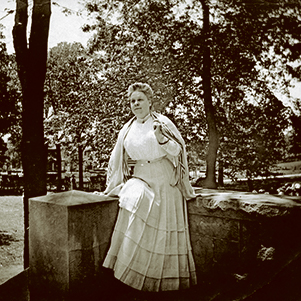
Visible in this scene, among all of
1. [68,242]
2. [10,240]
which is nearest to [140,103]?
[68,242]

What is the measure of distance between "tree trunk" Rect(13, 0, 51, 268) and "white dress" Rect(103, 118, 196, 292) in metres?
2.50

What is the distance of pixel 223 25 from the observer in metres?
8.79

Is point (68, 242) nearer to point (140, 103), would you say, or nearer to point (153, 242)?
point (153, 242)

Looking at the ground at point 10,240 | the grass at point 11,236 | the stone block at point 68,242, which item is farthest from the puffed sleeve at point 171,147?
the grass at point 11,236

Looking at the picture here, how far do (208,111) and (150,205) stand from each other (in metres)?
6.39

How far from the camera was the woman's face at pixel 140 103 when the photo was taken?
3.08 m

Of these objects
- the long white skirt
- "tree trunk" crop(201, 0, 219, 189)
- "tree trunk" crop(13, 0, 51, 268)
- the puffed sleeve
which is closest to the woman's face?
the puffed sleeve

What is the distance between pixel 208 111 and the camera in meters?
8.78

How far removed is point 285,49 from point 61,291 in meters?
7.46

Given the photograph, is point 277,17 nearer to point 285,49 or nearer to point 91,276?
point 285,49

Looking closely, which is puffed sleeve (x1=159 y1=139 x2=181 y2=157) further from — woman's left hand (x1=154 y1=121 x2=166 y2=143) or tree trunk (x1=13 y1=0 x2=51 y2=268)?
tree trunk (x1=13 y1=0 x2=51 y2=268)

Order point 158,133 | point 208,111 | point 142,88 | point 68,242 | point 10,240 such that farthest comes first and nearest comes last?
point 10,240, point 208,111, point 142,88, point 158,133, point 68,242

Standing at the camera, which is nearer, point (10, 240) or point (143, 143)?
point (143, 143)

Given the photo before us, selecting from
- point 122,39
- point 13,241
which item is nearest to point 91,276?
point 13,241
